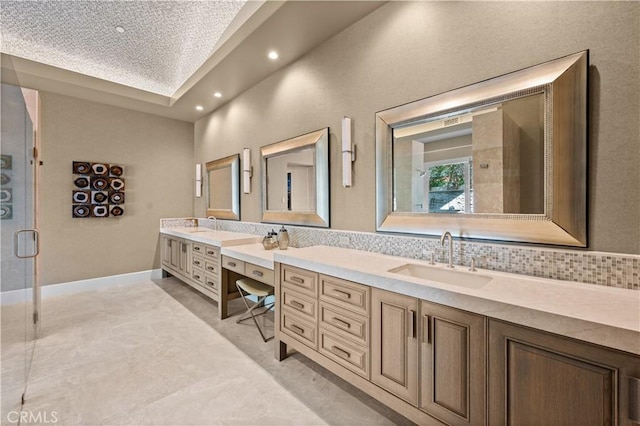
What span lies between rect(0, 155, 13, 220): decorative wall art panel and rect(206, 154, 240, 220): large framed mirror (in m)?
2.30

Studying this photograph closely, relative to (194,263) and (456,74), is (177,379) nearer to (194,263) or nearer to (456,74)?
(194,263)

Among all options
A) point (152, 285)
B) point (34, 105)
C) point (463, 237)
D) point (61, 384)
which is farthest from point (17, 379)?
point (463, 237)

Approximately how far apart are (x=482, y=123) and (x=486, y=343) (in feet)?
4.32

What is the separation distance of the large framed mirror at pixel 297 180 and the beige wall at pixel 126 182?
267 cm

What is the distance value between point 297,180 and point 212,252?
138 centimetres

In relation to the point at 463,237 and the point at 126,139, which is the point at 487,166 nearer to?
the point at 463,237

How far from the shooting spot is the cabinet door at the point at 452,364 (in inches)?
47.3

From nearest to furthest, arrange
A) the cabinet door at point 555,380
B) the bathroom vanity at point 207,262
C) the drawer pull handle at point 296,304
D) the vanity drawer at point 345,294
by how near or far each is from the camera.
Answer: the cabinet door at point 555,380, the vanity drawer at point 345,294, the drawer pull handle at point 296,304, the bathroom vanity at point 207,262

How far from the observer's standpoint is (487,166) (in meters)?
1.71

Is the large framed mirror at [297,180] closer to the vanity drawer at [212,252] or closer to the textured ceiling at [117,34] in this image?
the vanity drawer at [212,252]

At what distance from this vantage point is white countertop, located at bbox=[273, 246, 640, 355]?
0.92m

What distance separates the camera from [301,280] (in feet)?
6.77

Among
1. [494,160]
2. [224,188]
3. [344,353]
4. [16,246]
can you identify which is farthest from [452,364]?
[224,188]

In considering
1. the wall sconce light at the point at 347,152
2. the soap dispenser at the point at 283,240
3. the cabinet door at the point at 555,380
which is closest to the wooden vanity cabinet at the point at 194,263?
the soap dispenser at the point at 283,240
